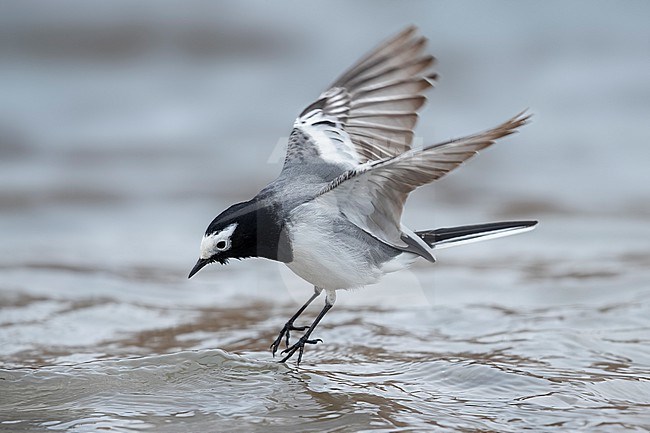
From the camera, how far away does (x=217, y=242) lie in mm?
5055

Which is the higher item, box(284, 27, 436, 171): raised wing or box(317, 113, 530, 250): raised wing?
box(284, 27, 436, 171): raised wing

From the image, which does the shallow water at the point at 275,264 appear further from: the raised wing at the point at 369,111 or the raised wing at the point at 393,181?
the raised wing at the point at 393,181

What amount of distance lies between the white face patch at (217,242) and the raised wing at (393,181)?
492 millimetres

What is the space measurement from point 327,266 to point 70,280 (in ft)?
12.4

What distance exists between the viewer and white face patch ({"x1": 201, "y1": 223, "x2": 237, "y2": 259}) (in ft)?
16.5

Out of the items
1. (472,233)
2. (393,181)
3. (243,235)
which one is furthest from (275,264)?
(393,181)

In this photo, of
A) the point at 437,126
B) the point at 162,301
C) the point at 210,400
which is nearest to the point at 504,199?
the point at 437,126

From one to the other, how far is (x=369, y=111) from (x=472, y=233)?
3.12 feet

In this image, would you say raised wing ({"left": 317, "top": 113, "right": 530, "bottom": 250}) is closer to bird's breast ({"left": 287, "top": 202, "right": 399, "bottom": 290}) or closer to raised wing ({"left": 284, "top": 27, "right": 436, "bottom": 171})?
bird's breast ({"left": 287, "top": 202, "right": 399, "bottom": 290})

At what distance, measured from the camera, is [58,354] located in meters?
6.07

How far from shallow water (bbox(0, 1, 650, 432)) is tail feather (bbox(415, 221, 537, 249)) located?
661 millimetres

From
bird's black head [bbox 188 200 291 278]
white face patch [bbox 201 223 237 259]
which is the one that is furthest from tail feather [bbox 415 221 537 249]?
white face patch [bbox 201 223 237 259]

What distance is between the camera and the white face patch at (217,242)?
5.04m

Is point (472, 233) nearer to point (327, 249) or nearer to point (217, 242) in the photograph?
point (327, 249)
